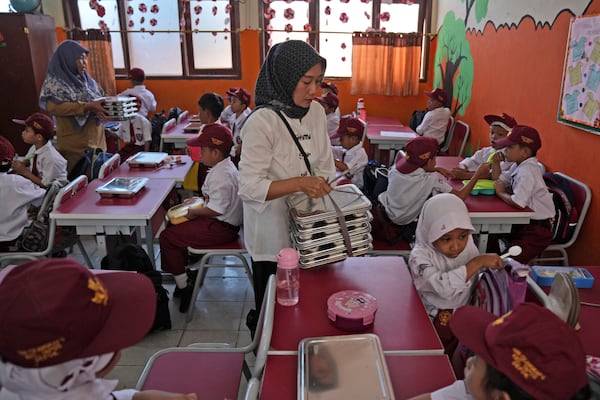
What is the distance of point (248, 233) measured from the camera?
2.10 m

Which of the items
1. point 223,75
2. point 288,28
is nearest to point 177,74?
point 223,75

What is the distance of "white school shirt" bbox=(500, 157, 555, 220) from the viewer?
2771 mm

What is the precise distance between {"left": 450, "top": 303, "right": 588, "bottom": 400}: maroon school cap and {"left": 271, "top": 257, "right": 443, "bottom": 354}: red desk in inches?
19.6

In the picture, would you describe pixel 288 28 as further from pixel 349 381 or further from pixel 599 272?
pixel 349 381

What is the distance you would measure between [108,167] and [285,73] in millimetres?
2107

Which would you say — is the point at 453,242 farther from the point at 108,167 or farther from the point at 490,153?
the point at 108,167

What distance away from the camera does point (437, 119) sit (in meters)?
5.36

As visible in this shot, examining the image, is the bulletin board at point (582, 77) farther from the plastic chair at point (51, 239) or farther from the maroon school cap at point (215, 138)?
the plastic chair at point (51, 239)

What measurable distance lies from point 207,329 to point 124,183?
106cm

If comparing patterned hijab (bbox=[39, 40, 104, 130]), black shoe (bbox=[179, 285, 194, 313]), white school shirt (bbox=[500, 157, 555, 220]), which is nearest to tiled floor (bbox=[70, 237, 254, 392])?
black shoe (bbox=[179, 285, 194, 313])

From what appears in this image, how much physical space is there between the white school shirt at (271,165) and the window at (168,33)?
5.16m

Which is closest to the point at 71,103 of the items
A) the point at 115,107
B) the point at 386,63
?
the point at 115,107

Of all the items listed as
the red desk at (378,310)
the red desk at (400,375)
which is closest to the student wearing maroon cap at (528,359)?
the red desk at (400,375)

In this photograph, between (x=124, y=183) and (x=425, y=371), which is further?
(x=124, y=183)
